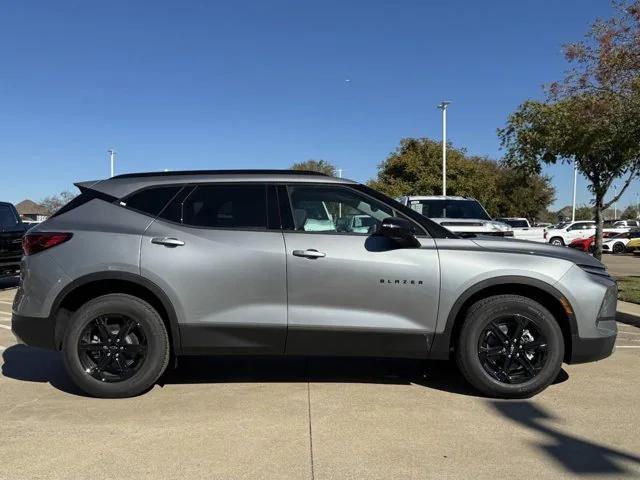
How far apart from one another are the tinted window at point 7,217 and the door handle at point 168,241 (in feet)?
28.7

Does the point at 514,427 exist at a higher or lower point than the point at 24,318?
lower

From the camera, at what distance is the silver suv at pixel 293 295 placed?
4.65 m

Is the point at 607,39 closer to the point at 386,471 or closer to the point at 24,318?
the point at 386,471

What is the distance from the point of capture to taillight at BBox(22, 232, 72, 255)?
4754 millimetres

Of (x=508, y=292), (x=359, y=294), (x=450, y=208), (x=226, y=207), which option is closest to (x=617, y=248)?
(x=450, y=208)

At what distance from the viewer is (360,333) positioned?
183 inches

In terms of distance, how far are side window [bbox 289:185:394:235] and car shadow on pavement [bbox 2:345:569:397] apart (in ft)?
4.85

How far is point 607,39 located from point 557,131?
516 cm

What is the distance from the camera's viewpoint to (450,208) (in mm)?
12367

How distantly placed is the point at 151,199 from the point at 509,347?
3.20 m

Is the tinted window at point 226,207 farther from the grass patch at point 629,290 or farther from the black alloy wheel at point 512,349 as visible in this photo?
the grass patch at point 629,290

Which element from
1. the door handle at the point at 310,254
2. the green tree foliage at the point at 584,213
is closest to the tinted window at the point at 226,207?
the door handle at the point at 310,254

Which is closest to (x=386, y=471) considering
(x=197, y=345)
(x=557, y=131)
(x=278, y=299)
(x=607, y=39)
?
(x=278, y=299)

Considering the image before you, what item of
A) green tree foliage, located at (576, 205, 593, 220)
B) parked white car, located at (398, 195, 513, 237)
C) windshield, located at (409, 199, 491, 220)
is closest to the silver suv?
parked white car, located at (398, 195, 513, 237)
